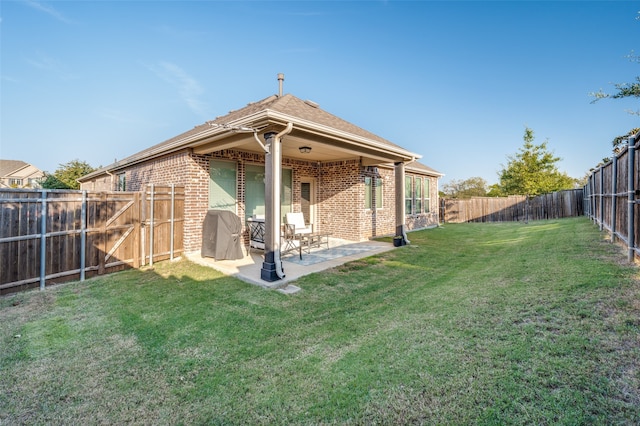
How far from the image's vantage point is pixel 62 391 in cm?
235

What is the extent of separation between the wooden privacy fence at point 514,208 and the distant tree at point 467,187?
52.4 ft

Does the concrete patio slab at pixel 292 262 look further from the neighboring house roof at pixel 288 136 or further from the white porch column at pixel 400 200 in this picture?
the neighboring house roof at pixel 288 136

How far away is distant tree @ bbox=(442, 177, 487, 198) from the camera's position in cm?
3431

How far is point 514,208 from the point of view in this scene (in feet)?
57.0

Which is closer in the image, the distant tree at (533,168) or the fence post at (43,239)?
the fence post at (43,239)

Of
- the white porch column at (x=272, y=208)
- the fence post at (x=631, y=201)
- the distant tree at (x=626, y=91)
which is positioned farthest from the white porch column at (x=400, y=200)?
the fence post at (x=631, y=201)

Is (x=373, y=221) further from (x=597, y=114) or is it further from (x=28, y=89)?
(x=28, y=89)

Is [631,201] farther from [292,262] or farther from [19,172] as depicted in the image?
[19,172]

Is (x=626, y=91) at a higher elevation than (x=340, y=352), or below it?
higher

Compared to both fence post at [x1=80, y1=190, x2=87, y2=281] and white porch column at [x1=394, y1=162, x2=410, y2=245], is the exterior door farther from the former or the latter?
fence post at [x1=80, y1=190, x2=87, y2=281]

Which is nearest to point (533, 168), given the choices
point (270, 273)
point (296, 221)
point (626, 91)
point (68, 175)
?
point (626, 91)

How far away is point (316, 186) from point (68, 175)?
26.2 metres

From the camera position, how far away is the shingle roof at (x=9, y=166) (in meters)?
36.5

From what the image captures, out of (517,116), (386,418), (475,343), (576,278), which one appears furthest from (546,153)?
(386,418)
